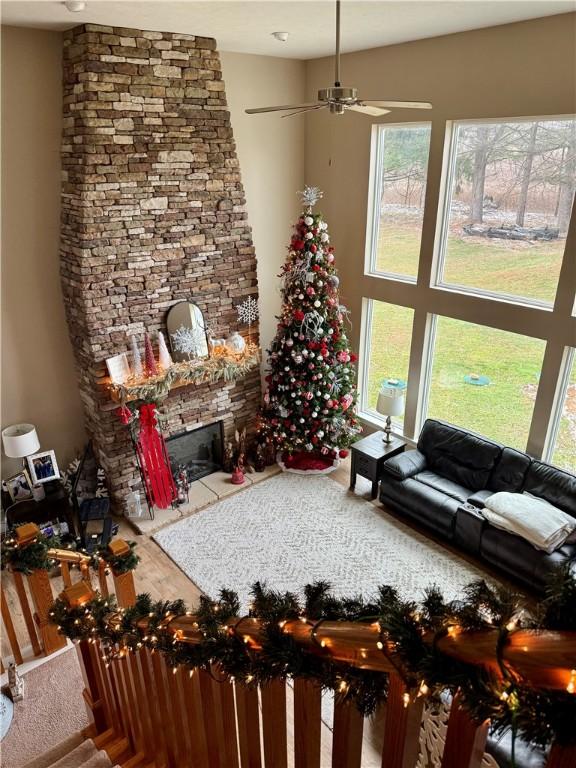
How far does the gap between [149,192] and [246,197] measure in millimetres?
1544

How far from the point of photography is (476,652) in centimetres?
91

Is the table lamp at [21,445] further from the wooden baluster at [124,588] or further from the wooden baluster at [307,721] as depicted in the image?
the wooden baluster at [307,721]

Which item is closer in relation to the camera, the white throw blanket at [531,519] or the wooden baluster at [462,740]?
the wooden baluster at [462,740]

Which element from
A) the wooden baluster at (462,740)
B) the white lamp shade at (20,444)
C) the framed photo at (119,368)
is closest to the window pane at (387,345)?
the framed photo at (119,368)

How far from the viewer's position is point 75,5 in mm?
3996

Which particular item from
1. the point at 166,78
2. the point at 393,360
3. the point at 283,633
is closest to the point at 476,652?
the point at 283,633

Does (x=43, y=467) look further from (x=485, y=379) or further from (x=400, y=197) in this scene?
(x=400, y=197)

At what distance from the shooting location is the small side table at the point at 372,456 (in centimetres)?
621

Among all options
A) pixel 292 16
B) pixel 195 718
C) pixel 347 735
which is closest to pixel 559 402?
pixel 292 16

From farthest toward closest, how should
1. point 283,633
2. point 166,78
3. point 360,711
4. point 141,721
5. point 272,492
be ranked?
point 272,492 < point 166,78 < point 141,721 < point 283,633 < point 360,711

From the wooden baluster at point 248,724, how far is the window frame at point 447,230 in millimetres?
4725

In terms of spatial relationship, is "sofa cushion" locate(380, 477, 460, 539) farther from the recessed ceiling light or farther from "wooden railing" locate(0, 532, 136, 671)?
the recessed ceiling light

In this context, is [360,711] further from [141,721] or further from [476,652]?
[141,721]

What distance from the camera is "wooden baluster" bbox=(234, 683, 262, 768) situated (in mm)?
1603
